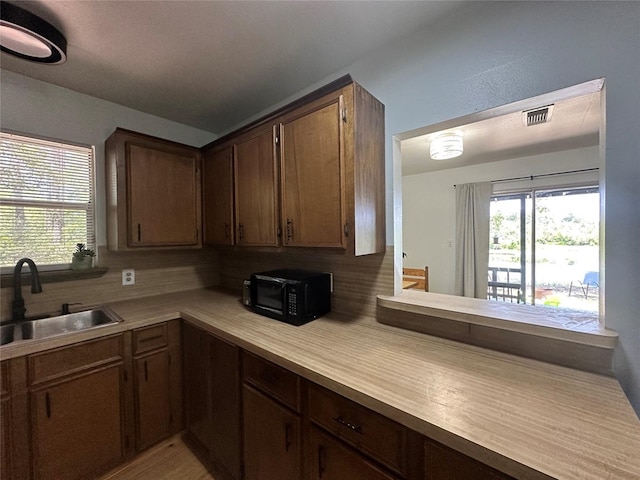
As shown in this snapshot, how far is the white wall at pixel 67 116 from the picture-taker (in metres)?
1.65

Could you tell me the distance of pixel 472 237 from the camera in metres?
4.15

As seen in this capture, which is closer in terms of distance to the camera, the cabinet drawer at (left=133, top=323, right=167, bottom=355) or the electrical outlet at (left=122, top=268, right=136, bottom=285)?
the cabinet drawer at (left=133, top=323, right=167, bottom=355)

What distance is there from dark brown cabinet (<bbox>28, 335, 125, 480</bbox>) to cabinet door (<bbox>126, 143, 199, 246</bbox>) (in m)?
0.77

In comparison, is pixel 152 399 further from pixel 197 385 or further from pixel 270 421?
pixel 270 421

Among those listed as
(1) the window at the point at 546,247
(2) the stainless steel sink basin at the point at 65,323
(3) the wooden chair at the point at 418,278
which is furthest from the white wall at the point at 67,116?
(1) the window at the point at 546,247

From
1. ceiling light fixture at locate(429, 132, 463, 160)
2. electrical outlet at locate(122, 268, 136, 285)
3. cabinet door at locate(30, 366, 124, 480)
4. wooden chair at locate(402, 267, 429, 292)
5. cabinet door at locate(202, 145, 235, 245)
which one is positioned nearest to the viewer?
cabinet door at locate(30, 366, 124, 480)

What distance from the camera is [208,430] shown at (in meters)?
1.59

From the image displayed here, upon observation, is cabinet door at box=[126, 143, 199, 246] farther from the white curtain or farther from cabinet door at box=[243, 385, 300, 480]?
the white curtain

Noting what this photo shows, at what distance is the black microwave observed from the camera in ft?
4.89

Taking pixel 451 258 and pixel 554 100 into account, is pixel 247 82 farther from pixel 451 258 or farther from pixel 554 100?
pixel 451 258

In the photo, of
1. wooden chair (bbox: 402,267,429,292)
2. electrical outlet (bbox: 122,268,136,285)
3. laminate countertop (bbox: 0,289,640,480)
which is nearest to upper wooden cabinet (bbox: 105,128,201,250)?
electrical outlet (bbox: 122,268,136,285)

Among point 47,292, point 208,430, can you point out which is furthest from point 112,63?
point 208,430

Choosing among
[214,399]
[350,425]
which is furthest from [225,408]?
[350,425]

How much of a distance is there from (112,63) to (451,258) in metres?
4.65
